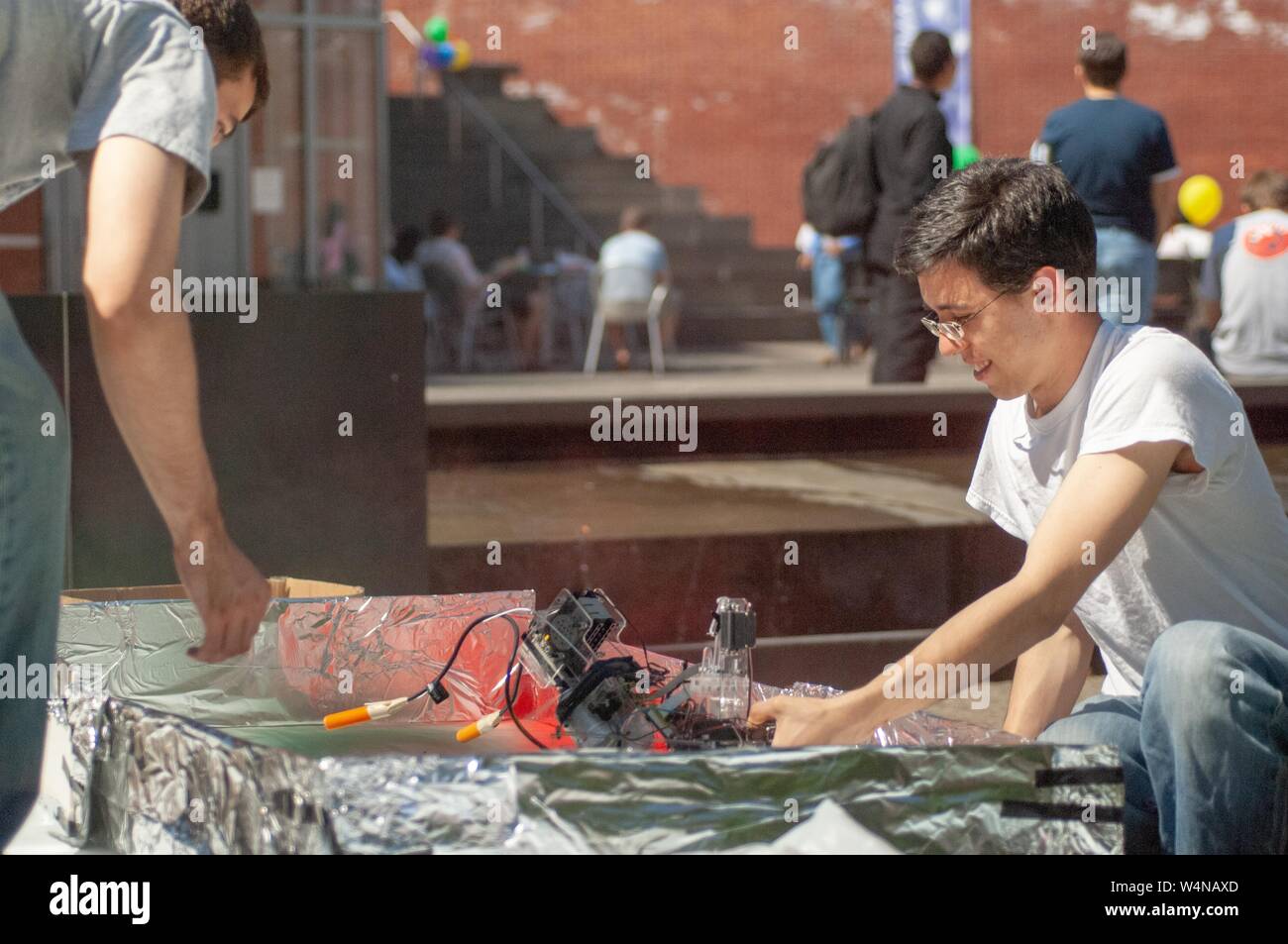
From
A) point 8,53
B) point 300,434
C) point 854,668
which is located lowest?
point 854,668

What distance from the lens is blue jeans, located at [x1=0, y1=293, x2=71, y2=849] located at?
1.67 metres

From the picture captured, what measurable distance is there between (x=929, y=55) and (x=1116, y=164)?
87 cm

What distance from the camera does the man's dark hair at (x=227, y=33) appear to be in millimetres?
1981

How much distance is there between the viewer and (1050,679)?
235 cm

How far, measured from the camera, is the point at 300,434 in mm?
4078

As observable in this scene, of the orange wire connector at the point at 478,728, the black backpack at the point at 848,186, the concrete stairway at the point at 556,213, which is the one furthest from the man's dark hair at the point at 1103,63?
the concrete stairway at the point at 556,213

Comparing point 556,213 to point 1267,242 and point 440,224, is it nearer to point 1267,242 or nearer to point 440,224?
point 440,224

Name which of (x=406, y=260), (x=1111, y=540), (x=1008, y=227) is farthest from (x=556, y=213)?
(x=1111, y=540)

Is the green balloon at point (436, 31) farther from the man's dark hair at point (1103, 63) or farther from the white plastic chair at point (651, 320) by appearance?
the man's dark hair at point (1103, 63)

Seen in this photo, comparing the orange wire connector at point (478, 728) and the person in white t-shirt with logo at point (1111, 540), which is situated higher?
the person in white t-shirt with logo at point (1111, 540)

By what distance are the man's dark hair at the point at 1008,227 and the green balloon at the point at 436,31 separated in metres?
13.8
